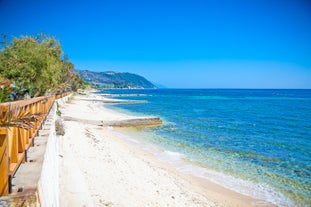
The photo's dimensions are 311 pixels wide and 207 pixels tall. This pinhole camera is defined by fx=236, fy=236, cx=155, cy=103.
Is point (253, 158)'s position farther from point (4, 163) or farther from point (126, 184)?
point (4, 163)

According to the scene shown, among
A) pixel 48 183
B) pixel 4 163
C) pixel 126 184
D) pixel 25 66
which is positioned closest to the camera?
pixel 4 163

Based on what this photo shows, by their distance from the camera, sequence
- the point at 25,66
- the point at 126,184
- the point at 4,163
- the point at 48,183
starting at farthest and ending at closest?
the point at 25,66, the point at 126,184, the point at 48,183, the point at 4,163

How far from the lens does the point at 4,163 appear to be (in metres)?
2.22

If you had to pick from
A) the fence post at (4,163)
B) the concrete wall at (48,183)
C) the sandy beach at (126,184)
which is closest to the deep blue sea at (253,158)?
the sandy beach at (126,184)

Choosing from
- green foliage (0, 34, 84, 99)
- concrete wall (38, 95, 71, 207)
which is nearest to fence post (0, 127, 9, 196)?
concrete wall (38, 95, 71, 207)

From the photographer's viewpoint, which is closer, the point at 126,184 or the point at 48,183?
the point at 48,183

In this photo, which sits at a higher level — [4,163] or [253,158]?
[4,163]

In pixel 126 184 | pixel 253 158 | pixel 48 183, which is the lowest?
pixel 253 158

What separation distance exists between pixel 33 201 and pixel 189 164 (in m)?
12.6

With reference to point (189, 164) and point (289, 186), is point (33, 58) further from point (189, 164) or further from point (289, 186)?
point (289, 186)

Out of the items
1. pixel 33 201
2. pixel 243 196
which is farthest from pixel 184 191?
pixel 33 201

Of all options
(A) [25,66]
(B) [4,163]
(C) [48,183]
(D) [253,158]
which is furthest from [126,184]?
(A) [25,66]

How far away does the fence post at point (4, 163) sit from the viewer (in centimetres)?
215

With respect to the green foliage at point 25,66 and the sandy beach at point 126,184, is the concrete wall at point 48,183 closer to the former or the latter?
the sandy beach at point 126,184
